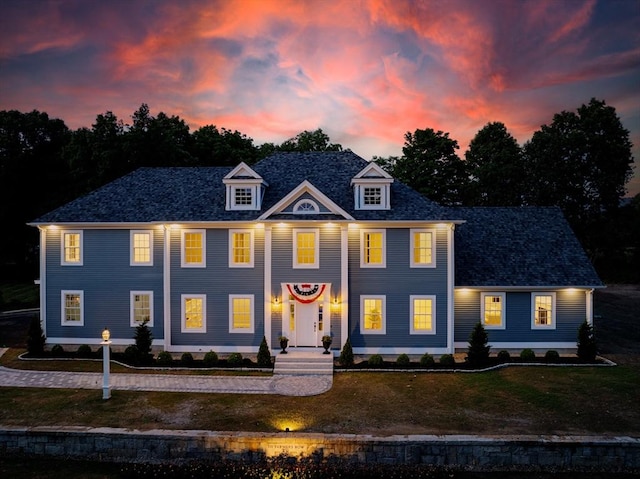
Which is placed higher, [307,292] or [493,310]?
[307,292]

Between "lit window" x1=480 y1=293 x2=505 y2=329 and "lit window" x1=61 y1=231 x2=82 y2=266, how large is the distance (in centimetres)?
2171

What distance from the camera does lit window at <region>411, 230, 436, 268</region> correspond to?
Result: 19.8 metres

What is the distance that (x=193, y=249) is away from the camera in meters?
20.3

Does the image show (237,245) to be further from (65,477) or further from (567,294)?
(567,294)

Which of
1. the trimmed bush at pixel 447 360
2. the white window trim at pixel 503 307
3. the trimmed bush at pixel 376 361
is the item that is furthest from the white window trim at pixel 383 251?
the white window trim at pixel 503 307

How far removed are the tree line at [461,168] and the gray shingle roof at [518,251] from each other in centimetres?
1962

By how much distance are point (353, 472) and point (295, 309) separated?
950 centimetres

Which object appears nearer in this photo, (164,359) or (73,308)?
(164,359)

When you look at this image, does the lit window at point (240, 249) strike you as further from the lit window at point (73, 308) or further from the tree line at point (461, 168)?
the tree line at point (461, 168)

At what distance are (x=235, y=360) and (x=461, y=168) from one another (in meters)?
36.0

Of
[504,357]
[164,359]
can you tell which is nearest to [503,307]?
[504,357]

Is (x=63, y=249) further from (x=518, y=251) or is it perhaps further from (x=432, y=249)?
(x=518, y=251)

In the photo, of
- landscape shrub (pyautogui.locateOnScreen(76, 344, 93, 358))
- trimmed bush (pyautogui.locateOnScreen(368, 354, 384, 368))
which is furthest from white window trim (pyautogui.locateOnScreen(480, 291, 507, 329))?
landscape shrub (pyautogui.locateOnScreen(76, 344, 93, 358))

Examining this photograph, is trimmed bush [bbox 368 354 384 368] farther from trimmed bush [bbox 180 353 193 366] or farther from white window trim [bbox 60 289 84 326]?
white window trim [bbox 60 289 84 326]
